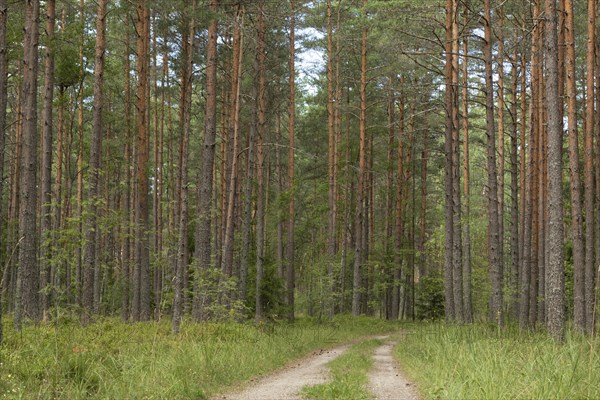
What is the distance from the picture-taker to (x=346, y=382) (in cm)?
821

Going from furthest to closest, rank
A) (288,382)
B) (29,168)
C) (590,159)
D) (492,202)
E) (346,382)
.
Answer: (590,159) < (492,202) < (29,168) < (288,382) < (346,382)

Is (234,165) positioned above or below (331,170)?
below

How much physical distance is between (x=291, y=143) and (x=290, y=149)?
0.36 metres

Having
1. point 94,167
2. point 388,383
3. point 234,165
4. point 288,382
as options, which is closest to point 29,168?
point 94,167

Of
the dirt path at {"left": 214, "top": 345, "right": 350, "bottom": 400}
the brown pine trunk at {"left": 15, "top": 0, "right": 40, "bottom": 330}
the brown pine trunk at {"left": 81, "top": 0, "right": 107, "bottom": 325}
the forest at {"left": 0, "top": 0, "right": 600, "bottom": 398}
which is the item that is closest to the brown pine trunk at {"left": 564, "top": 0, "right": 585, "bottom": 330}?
the forest at {"left": 0, "top": 0, "right": 600, "bottom": 398}

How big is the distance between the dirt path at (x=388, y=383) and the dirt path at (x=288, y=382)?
0.89 m

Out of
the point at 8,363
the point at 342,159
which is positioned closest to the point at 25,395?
the point at 8,363

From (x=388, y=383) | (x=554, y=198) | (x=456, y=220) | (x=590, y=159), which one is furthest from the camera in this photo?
(x=456, y=220)

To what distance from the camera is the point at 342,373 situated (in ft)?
31.3

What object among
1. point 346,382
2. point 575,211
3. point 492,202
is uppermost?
point 492,202

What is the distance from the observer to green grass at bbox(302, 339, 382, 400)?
728 cm

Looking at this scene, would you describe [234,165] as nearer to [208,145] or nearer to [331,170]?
[208,145]

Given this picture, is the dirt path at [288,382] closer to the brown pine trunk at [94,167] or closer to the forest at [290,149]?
the forest at [290,149]

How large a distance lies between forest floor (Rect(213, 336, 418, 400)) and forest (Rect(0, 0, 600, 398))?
8.61ft
